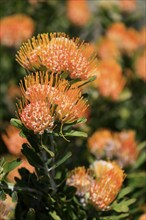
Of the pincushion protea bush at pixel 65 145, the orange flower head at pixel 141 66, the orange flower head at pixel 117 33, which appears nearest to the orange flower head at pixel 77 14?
the orange flower head at pixel 117 33

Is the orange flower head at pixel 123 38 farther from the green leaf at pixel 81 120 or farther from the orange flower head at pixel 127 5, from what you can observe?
the green leaf at pixel 81 120

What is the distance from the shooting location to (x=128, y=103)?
360cm

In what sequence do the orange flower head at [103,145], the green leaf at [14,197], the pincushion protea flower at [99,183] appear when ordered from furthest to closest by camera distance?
the orange flower head at [103,145] → the pincushion protea flower at [99,183] → the green leaf at [14,197]

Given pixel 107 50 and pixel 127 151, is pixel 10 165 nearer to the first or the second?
pixel 127 151

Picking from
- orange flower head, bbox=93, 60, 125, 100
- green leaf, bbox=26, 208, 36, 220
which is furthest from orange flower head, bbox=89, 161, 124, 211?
orange flower head, bbox=93, 60, 125, 100

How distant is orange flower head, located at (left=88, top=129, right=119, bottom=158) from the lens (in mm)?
2455

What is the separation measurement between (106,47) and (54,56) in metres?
1.98

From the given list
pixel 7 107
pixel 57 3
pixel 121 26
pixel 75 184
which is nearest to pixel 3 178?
pixel 75 184

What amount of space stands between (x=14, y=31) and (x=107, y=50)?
567 mm

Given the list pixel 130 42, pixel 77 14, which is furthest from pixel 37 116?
pixel 77 14

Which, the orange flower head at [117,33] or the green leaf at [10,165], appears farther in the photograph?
the orange flower head at [117,33]

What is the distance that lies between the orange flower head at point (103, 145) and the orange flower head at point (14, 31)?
3.37ft

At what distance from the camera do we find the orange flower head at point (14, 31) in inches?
133

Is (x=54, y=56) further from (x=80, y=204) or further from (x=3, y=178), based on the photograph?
(x=80, y=204)
